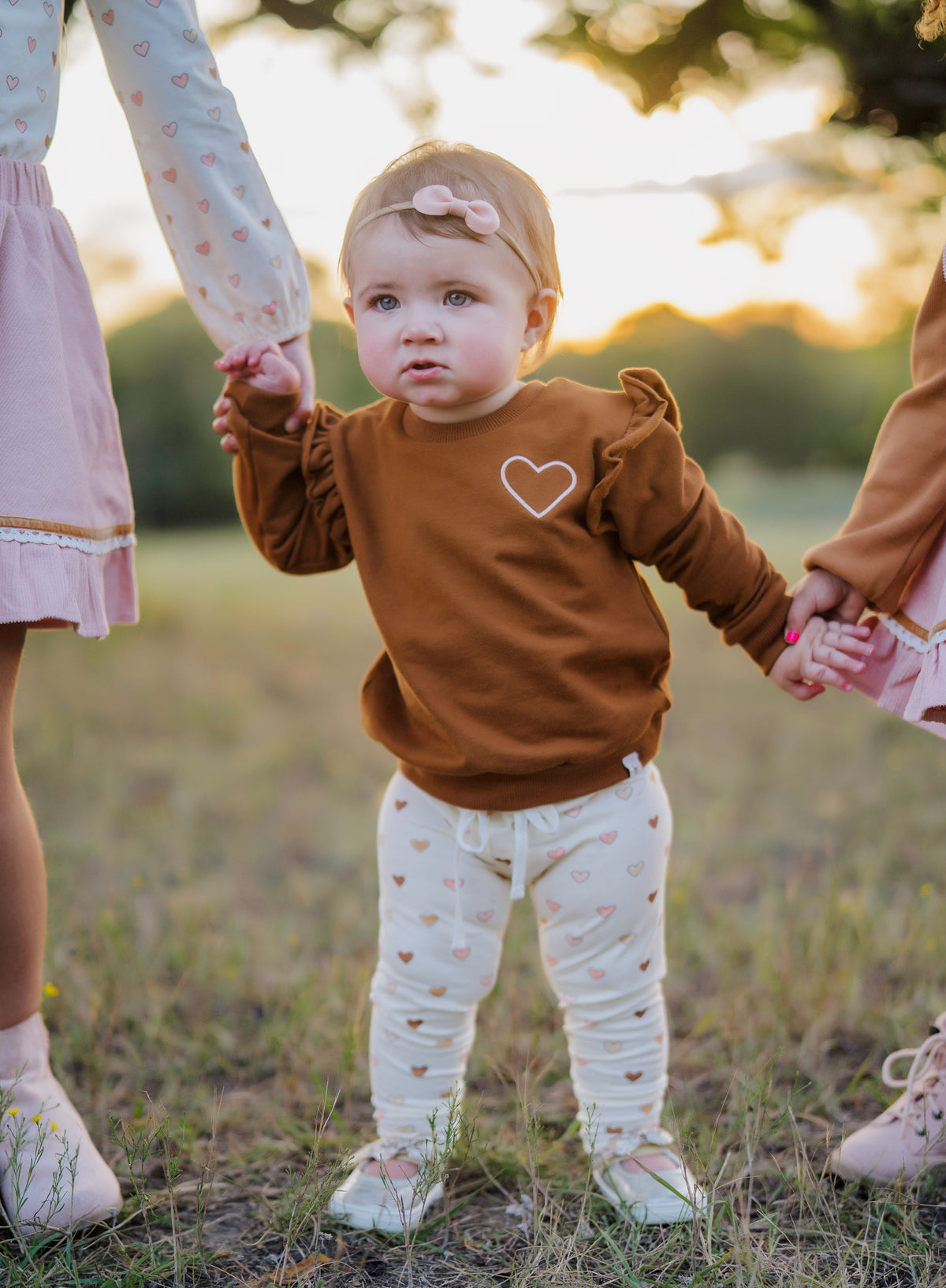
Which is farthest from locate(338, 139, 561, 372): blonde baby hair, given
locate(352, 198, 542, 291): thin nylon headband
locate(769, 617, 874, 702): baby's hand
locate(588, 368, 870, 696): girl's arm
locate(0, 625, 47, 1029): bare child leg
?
locate(0, 625, 47, 1029): bare child leg

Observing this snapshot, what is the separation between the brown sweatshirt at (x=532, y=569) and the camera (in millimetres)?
1458

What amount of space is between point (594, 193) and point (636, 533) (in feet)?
5.96

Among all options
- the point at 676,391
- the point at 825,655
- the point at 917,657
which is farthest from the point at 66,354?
the point at 676,391

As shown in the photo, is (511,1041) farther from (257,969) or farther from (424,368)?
(424,368)

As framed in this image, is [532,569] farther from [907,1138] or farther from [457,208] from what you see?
[907,1138]

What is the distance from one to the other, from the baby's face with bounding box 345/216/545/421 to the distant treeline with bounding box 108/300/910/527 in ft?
1.09

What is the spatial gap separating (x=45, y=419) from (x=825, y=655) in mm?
1048

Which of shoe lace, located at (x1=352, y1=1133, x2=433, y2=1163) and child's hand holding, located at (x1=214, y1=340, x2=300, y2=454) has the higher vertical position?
child's hand holding, located at (x1=214, y1=340, x2=300, y2=454)

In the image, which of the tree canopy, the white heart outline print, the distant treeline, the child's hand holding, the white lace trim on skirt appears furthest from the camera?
the distant treeline

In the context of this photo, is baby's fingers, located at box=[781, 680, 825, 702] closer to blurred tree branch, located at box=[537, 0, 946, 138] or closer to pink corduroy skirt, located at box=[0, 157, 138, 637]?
pink corduroy skirt, located at box=[0, 157, 138, 637]

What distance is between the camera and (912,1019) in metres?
2.09

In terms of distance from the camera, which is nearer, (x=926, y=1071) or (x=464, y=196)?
(x=464, y=196)

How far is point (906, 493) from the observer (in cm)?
148

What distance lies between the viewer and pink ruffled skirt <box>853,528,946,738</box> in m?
1.38
